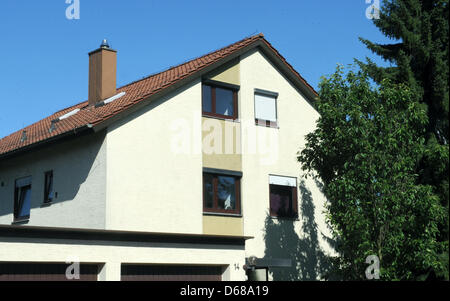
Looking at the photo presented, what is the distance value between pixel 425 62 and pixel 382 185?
4.36 metres

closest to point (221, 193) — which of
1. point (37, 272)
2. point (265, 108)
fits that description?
point (265, 108)

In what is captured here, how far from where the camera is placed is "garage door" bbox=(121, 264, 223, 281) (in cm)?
1668

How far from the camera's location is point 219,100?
71.2 feet

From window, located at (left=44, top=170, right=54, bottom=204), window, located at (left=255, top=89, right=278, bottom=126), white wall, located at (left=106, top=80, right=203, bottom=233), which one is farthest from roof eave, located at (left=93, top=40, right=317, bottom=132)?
window, located at (left=44, top=170, right=54, bottom=204)

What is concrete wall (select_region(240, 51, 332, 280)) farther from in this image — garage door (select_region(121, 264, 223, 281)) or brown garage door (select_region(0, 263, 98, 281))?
brown garage door (select_region(0, 263, 98, 281))

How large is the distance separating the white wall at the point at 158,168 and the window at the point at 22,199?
5.37 m

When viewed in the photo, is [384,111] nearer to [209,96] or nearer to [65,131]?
[209,96]

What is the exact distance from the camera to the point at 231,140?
21.3 meters

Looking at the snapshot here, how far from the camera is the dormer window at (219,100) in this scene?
69.8 feet

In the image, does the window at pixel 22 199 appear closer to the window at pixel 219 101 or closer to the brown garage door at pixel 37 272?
the window at pixel 219 101

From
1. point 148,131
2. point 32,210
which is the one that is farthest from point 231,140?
point 32,210

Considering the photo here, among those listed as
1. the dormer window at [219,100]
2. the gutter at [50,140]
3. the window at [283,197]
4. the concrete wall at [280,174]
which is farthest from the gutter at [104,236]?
the dormer window at [219,100]

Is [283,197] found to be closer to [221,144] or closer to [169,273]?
[221,144]

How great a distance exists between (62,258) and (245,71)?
10252mm
